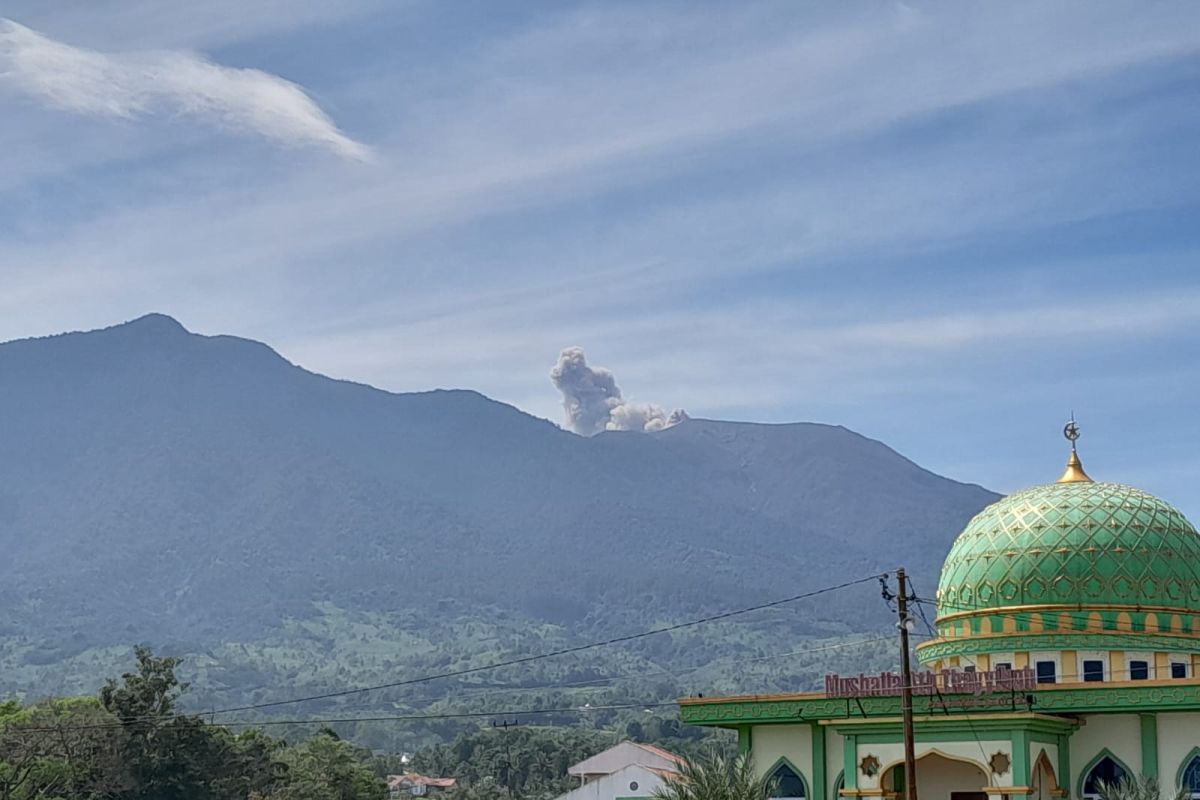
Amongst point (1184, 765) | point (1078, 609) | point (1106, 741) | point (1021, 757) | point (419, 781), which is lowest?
point (1184, 765)

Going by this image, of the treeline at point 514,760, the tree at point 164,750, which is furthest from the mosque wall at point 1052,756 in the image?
the treeline at point 514,760

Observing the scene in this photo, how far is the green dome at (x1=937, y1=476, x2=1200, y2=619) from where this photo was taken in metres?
52.2

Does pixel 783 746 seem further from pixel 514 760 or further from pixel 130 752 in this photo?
pixel 514 760

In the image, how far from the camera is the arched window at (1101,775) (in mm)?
45906

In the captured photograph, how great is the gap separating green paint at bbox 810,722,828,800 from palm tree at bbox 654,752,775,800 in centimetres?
564

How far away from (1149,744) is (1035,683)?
311 centimetres

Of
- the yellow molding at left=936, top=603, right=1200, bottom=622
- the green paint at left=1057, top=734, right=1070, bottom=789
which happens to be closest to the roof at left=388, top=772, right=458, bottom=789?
the yellow molding at left=936, top=603, right=1200, bottom=622

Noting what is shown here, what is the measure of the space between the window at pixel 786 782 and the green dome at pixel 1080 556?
323 inches

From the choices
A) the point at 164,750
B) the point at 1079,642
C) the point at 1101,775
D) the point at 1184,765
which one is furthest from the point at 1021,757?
the point at 164,750

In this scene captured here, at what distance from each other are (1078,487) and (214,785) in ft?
133

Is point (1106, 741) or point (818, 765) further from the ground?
point (1106, 741)

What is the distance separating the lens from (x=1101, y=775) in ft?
151

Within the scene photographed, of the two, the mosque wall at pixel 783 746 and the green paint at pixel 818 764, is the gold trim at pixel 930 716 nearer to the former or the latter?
the mosque wall at pixel 783 746

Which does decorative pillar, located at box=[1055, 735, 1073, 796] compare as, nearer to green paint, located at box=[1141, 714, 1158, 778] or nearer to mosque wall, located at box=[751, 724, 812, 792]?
green paint, located at box=[1141, 714, 1158, 778]
